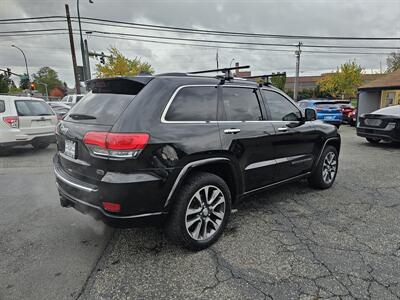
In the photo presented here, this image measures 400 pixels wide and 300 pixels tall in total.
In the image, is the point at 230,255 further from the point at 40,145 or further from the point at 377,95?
the point at 377,95

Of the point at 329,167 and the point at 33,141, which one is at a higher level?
the point at 33,141

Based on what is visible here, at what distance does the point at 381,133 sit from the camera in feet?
27.8

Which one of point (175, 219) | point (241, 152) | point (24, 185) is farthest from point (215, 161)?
point (24, 185)

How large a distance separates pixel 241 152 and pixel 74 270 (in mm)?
2023

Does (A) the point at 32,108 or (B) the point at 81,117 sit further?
(A) the point at 32,108

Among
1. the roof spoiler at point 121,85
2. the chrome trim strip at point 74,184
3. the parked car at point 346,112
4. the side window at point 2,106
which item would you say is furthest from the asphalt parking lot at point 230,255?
the parked car at point 346,112

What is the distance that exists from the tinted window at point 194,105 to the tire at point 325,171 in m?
2.40

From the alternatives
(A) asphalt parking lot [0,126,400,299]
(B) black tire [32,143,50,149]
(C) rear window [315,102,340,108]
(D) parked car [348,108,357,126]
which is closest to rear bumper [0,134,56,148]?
(B) black tire [32,143,50,149]

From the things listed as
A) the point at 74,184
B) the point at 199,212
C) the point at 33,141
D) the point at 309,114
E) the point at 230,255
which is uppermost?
the point at 309,114

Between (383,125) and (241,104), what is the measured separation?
7208mm

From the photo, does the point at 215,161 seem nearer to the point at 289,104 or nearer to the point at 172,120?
the point at 172,120

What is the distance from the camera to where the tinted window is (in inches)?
104

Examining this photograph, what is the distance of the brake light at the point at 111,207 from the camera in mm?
2348

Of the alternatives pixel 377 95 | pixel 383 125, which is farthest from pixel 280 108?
pixel 377 95
